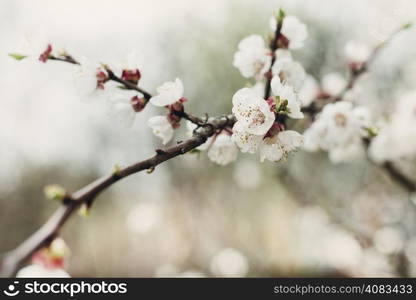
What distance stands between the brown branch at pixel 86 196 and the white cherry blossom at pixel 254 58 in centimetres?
35

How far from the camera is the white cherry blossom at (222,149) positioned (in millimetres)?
1066

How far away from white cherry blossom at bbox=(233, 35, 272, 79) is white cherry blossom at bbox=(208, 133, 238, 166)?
0.29 metres

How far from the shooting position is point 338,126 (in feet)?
4.63

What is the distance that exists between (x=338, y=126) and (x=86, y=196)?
0.98 m

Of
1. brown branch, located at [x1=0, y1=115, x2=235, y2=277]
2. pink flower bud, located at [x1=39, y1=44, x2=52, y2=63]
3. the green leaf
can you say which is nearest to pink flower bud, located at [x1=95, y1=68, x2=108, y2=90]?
pink flower bud, located at [x1=39, y1=44, x2=52, y2=63]

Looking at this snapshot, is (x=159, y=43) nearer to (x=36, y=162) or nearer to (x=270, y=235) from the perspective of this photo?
(x=270, y=235)

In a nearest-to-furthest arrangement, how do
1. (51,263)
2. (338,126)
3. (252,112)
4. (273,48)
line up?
(252,112) < (51,263) < (273,48) < (338,126)

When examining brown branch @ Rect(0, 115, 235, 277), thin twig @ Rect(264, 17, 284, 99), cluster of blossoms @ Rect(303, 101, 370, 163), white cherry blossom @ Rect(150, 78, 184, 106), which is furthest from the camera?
cluster of blossoms @ Rect(303, 101, 370, 163)

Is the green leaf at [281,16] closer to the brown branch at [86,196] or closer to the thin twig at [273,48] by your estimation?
the thin twig at [273,48]

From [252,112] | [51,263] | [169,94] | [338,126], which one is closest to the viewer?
[252,112]

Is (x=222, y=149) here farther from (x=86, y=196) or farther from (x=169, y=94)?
(x=86, y=196)

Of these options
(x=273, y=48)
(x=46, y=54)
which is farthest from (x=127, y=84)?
(x=273, y=48)

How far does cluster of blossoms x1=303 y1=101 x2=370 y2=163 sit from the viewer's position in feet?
4.41

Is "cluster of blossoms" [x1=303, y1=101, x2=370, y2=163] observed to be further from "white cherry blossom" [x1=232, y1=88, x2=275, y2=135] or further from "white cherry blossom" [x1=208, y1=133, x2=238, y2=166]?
"white cherry blossom" [x1=232, y1=88, x2=275, y2=135]
